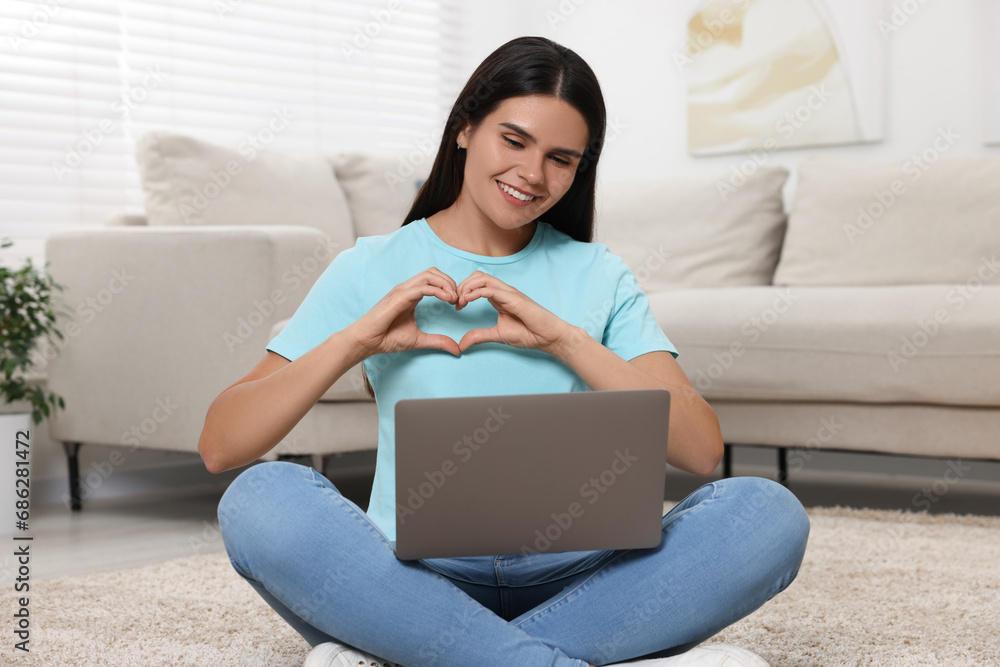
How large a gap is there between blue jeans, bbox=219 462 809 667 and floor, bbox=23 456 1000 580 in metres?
1.13

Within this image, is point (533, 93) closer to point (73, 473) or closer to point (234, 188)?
point (234, 188)

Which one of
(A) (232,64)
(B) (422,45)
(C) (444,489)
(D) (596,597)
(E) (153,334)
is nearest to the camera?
(C) (444,489)

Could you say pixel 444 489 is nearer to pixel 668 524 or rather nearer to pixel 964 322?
pixel 668 524

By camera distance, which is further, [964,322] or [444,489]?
[964,322]

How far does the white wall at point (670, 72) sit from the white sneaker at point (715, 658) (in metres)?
2.50

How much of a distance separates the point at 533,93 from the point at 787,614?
0.89 metres

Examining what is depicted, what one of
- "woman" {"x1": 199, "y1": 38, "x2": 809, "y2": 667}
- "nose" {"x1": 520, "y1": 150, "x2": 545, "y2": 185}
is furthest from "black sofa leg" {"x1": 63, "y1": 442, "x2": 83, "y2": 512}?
"nose" {"x1": 520, "y1": 150, "x2": 545, "y2": 185}

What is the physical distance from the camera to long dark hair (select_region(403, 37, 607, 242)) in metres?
1.20

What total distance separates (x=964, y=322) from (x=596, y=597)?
4.91ft

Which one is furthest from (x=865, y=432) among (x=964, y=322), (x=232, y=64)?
(x=232, y=64)

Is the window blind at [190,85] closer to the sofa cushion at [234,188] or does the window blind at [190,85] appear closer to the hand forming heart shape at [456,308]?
the sofa cushion at [234,188]

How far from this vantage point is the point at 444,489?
950 millimetres

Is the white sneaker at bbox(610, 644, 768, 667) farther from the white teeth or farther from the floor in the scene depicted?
the floor

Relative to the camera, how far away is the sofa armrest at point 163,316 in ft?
7.87
